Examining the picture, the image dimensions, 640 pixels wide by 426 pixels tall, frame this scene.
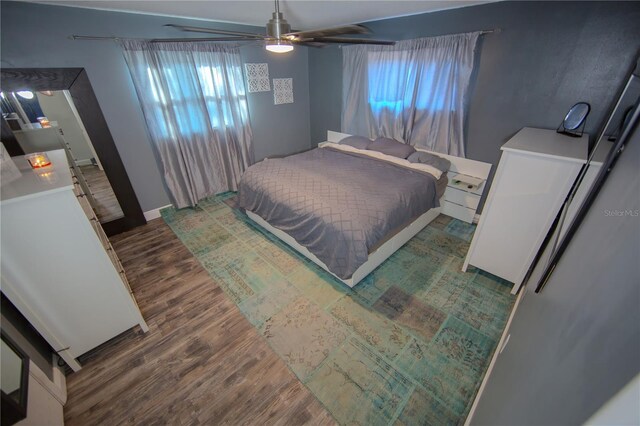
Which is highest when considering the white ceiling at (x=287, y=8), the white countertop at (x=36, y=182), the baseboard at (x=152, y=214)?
the white ceiling at (x=287, y=8)

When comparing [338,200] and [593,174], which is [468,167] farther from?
[338,200]

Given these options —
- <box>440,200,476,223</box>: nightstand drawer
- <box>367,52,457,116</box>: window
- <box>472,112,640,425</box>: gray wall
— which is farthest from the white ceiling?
<box>472,112,640,425</box>: gray wall

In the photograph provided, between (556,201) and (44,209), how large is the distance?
3185mm

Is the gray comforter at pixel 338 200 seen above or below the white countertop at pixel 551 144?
below

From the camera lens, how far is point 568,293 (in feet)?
2.32

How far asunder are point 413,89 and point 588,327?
3.27 metres

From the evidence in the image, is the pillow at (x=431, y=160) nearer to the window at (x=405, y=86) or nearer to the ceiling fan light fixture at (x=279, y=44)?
the window at (x=405, y=86)

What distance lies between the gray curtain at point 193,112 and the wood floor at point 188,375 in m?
1.78

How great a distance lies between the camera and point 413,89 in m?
3.15

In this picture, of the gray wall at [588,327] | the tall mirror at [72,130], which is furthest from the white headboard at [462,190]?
the tall mirror at [72,130]

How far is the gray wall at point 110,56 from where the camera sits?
2189 millimetres

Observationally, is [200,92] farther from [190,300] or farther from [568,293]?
[568,293]

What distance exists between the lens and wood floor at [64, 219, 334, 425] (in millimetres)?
1471

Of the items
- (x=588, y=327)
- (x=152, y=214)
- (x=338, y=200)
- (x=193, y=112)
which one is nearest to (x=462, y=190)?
(x=338, y=200)
